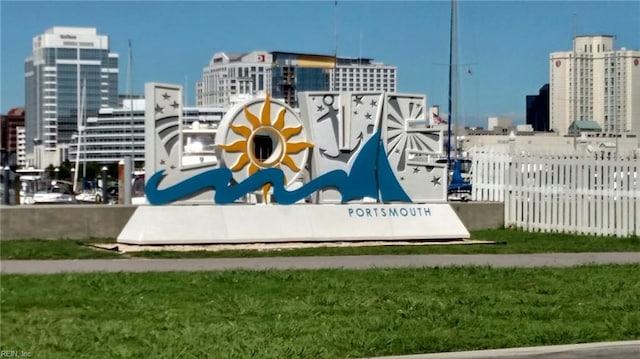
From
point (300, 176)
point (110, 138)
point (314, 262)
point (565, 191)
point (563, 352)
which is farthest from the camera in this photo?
point (110, 138)

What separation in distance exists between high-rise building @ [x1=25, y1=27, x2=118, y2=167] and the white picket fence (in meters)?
131

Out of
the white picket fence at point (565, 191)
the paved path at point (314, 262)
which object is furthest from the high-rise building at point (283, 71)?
the paved path at point (314, 262)

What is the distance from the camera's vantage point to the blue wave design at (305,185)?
19.6 meters

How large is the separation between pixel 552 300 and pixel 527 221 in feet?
47.1

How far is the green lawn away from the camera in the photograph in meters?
8.57

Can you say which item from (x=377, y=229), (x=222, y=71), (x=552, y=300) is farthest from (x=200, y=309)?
(x=222, y=71)

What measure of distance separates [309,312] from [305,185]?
10.6 m

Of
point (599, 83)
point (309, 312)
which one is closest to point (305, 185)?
point (309, 312)

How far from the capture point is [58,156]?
503 feet

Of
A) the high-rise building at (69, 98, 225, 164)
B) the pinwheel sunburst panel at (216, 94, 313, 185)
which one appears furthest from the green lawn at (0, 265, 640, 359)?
the high-rise building at (69, 98, 225, 164)

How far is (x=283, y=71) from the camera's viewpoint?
58156 mm

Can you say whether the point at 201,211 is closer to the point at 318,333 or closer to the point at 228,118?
the point at 228,118

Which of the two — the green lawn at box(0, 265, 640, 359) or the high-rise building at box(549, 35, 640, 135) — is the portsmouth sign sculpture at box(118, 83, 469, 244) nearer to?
the green lawn at box(0, 265, 640, 359)

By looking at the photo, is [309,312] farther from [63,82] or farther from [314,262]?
[63,82]
